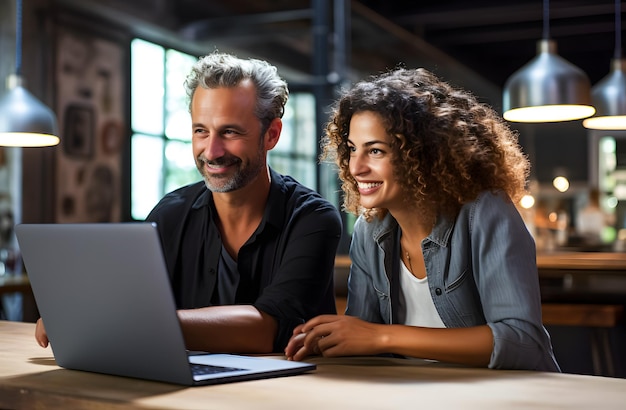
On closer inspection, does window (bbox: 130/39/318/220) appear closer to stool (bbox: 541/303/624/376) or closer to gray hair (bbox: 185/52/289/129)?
stool (bbox: 541/303/624/376)

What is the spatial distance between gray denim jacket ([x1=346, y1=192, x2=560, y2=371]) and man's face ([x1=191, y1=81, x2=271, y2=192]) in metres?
0.35

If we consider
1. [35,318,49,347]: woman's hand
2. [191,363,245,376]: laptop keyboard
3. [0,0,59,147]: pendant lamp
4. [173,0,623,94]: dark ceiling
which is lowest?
[191,363,245,376]: laptop keyboard

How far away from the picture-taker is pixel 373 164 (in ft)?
6.35

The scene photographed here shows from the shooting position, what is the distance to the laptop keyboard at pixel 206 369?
1470 millimetres

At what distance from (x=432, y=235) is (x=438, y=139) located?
0.77ft

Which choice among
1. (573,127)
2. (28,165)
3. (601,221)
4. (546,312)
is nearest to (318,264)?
(546,312)

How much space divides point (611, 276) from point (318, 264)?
2576 mm

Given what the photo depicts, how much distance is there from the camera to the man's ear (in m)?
2.23

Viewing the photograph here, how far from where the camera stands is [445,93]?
2066 millimetres

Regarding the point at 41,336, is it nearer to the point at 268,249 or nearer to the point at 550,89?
the point at 268,249

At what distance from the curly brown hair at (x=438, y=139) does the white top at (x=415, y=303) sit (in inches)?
7.3

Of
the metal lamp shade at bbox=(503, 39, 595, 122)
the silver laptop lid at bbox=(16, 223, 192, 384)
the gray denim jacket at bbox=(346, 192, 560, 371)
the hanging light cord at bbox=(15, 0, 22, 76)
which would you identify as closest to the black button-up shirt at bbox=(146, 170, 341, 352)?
the gray denim jacket at bbox=(346, 192, 560, 371)

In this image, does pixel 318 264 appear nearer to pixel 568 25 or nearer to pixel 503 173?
pixel 503 173

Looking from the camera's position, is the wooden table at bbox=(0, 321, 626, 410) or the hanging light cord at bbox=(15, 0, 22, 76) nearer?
the wooden table at bbox=(0, 321, 626, 410)
